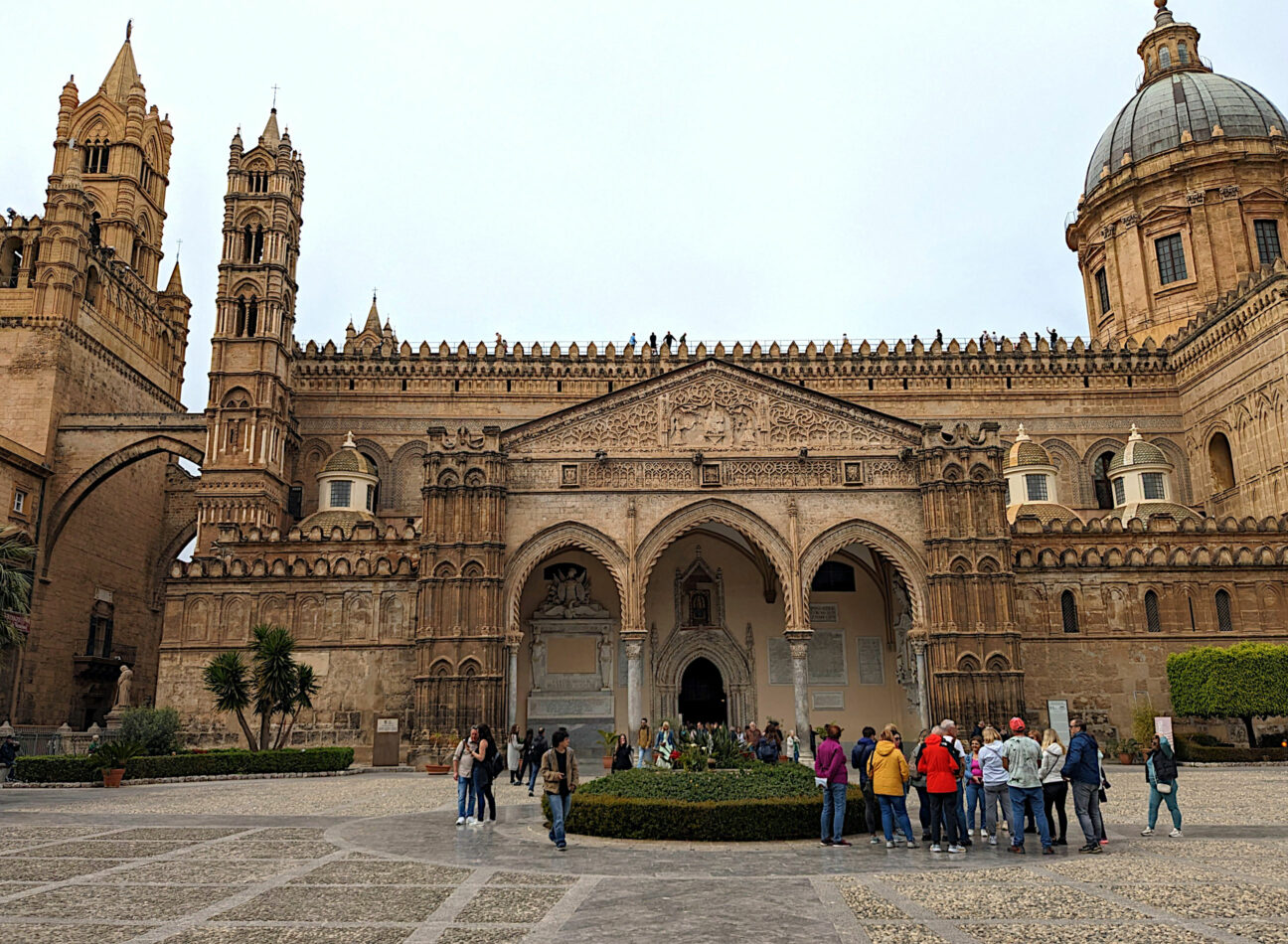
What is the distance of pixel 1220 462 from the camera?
4450 centimetres

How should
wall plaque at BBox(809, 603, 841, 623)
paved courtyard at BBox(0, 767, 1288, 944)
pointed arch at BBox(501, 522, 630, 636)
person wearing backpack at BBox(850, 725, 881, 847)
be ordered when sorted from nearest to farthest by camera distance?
paved courtyard at BBox(0, 767, 1288, 944)
person wearing backpack at BBox(850, 725, 881, 847)
pointed arch at BBox(501, 522, 630, 636)
wall plaque at BBox(809, 603, 841, 623)

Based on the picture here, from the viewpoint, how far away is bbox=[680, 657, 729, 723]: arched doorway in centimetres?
3662

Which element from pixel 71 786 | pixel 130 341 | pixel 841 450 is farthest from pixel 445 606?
pixel 130 341

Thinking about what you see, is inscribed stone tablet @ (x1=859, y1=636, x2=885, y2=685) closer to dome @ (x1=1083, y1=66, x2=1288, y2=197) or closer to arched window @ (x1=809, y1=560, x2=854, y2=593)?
arched window @ (x1=809, y1=560, x2=854, y2=593)

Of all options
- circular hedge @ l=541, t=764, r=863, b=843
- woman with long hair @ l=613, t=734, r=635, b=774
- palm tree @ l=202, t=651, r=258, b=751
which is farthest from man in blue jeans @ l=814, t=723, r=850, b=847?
palm tree @ l=202, t=651, r=258, b=751

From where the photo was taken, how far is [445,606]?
31328mm

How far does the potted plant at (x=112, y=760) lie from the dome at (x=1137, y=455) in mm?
36746

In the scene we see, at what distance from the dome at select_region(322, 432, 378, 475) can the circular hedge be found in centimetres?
2713

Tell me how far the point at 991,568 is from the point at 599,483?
12.7 metres

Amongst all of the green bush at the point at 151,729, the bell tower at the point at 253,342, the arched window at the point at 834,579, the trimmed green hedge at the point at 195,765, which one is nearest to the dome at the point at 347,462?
the bell tower at the point at 253,342

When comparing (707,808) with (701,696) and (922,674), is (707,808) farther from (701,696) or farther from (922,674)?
(701,696)

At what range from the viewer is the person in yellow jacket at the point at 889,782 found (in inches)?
541

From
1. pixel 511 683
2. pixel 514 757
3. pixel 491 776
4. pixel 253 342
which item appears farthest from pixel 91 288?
pixel 491 776

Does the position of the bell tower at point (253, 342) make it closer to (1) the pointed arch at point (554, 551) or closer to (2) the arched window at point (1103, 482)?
(1) the pointed arch at point (554, 551)
